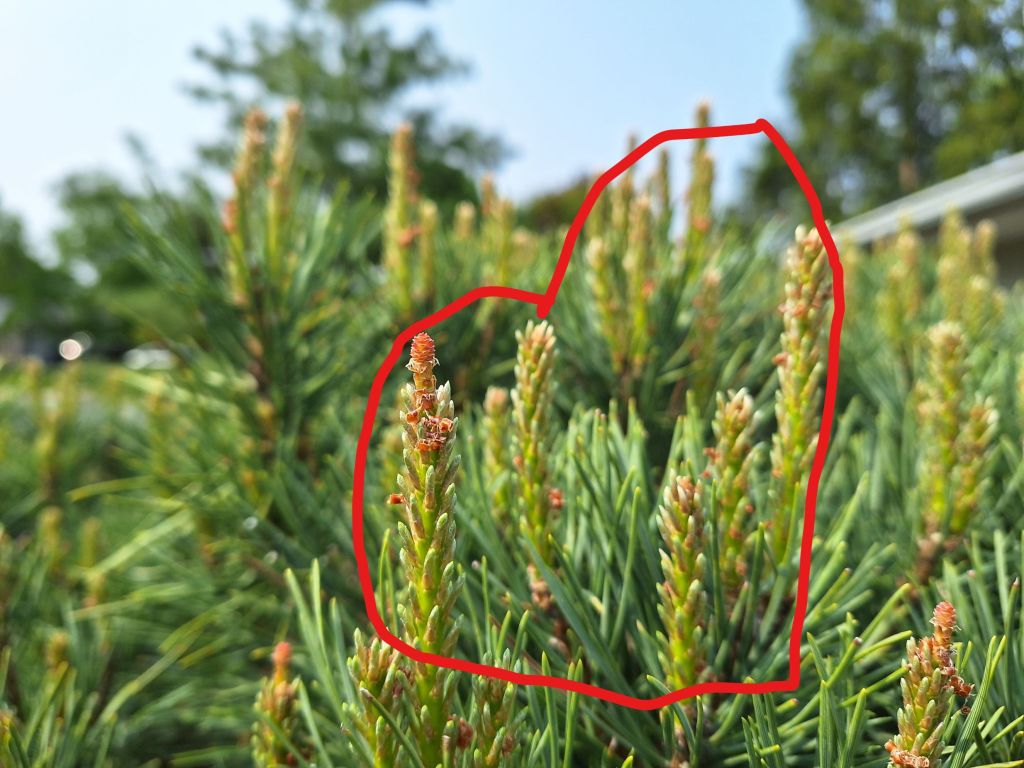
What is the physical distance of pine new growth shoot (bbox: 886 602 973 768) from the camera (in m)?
0.26

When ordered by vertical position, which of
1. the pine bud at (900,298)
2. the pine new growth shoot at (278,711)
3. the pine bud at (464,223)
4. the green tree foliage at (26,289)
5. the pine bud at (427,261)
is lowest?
the pine new growth shoot at (278,711)

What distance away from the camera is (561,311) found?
0.67 metres

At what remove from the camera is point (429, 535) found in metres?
0.28

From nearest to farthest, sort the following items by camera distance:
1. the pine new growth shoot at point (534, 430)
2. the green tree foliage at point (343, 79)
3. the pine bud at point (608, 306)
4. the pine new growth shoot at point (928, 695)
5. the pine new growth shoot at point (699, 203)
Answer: the pine new growth shoot at point (928, 695) < the pine new growth shoot at point (534, 430) < the pine bud at point (608, 306) < the pine new growth shoot at point (699, 203) < the green tree foliage at point (343, 79)

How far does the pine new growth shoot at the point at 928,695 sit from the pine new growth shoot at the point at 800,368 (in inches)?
4.2

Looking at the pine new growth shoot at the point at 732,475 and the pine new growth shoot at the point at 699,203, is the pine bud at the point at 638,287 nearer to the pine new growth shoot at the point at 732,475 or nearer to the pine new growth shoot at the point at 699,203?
the pine new growth shoot at the point at 699,203

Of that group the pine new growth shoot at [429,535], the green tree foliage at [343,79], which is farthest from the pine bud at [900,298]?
the green tree foliage at [343,79]

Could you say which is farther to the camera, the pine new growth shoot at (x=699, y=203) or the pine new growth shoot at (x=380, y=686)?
the pine new growth shoot at (x=699, y=203)

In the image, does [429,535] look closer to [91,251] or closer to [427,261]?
[427,261]

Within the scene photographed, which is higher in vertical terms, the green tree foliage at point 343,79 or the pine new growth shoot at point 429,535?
the green tree foliage at point 343,79

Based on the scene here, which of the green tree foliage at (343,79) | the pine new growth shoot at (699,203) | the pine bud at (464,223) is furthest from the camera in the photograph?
the green tree foliage at (343,79)

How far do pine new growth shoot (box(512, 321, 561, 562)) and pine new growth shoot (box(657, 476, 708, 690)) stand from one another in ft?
0.22

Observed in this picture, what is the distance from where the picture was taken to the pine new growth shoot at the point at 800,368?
1.14 feet

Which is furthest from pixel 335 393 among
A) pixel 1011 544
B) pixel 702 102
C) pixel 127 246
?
pixel 1011 544
